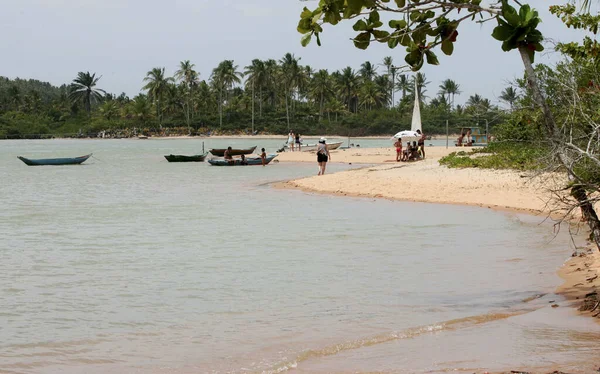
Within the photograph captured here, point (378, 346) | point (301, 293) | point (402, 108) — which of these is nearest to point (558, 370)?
point (378, 346)

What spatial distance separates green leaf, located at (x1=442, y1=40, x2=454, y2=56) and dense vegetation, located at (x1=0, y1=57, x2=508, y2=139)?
4291 inches

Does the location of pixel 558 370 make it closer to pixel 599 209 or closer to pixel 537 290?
pixel 537 290

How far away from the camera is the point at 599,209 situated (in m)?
16.1

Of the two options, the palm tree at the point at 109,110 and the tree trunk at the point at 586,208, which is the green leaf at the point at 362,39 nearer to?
the tree trunk at the point at 586,208

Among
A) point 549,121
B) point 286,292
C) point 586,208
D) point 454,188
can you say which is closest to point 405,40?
point 549,121

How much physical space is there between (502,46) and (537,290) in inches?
155

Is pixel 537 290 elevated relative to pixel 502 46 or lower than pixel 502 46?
lower

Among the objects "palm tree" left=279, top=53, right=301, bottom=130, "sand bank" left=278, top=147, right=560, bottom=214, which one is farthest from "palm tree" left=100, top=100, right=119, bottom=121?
"sand bank" left=278, top=147, right=560, bottom=214

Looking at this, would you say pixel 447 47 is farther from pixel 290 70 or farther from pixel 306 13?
pixel 290 70

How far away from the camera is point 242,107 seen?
429 feet

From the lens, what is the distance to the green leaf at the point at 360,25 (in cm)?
760

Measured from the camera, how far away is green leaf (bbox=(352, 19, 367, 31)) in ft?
24.9

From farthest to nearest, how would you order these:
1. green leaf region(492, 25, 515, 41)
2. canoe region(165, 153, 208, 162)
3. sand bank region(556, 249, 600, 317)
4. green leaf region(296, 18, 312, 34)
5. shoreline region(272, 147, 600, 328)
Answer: canoe region(165, 153, 208, 162) < shoreline region(272, 147, 600, 328) < sand bank region(556, 249, 600, 317) < green leaf region(296, 18, 312, 34) < green leaf region(492, 25, 515, 41)

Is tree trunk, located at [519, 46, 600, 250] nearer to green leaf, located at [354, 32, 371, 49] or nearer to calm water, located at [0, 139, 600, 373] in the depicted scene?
calm water, located at [0, 139, 600, 373]
